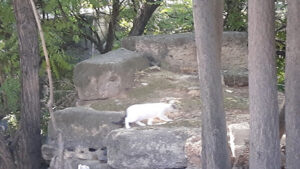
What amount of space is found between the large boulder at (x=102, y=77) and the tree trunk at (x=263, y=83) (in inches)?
127

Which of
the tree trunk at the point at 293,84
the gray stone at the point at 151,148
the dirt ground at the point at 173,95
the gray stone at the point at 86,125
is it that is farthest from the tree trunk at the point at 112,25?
the tree trunk at the point at 293,84

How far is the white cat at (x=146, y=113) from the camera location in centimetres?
597

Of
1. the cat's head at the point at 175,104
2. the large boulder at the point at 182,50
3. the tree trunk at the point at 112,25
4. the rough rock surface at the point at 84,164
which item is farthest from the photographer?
the tree trunk at the point at 112,25

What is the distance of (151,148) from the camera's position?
5.33m

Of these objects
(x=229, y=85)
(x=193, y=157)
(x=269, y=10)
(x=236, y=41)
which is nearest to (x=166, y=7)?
(x=236, y=41)

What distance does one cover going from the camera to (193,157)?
519 centimetres

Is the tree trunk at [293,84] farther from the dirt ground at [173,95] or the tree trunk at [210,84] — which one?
the dirt ground at [173,95]

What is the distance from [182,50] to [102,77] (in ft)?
5.18

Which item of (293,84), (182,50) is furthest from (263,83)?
(182,50)

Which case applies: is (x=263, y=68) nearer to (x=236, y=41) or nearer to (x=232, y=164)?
(x=232, y=164)

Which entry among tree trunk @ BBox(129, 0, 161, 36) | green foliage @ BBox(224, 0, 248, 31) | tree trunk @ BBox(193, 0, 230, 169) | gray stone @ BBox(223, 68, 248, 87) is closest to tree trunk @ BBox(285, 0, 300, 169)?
tree trunk @ BBox(193, 0, 230, 169)

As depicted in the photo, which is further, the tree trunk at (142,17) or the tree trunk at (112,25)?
the tree trunk at (112,25)

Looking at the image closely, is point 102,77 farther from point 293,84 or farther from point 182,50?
point 293,84

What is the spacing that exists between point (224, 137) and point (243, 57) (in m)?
3.84
